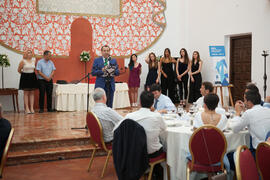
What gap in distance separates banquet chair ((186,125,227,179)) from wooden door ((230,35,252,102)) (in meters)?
6.27

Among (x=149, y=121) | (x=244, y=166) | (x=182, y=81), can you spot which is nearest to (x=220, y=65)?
(x=182, y=81)

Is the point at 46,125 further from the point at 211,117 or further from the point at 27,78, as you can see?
the point at 211,117

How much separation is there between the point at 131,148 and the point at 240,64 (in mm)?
6951

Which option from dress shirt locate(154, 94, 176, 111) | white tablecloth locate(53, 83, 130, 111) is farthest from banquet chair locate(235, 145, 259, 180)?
white tablecloth locate(53, 83, 130, 111)

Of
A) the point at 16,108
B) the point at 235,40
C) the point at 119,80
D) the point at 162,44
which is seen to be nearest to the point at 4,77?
the point at 16,108

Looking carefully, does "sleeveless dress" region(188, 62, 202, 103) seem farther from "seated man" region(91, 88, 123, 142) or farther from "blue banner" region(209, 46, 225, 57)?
"seated man" region(91, 88, 123, 142)

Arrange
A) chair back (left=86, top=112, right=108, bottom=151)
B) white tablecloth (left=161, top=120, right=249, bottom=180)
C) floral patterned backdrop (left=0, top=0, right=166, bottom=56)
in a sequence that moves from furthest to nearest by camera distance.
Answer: floral patterned backdrop (left=0, top=0, right=166, bottom=56)
chair back (left=86, top=112, right=108, bottom=151)
white tablecloth (left=161, top=120, right=249, bottom=180)

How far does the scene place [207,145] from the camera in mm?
3350

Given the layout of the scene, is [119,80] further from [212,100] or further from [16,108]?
[212,100]

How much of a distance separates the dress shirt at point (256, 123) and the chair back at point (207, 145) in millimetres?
337

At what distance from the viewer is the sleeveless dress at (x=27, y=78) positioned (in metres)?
8.53

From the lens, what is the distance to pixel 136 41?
1096 centimetres

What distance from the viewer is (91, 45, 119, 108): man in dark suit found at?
598 centimetres

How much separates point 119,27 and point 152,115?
760 cm
